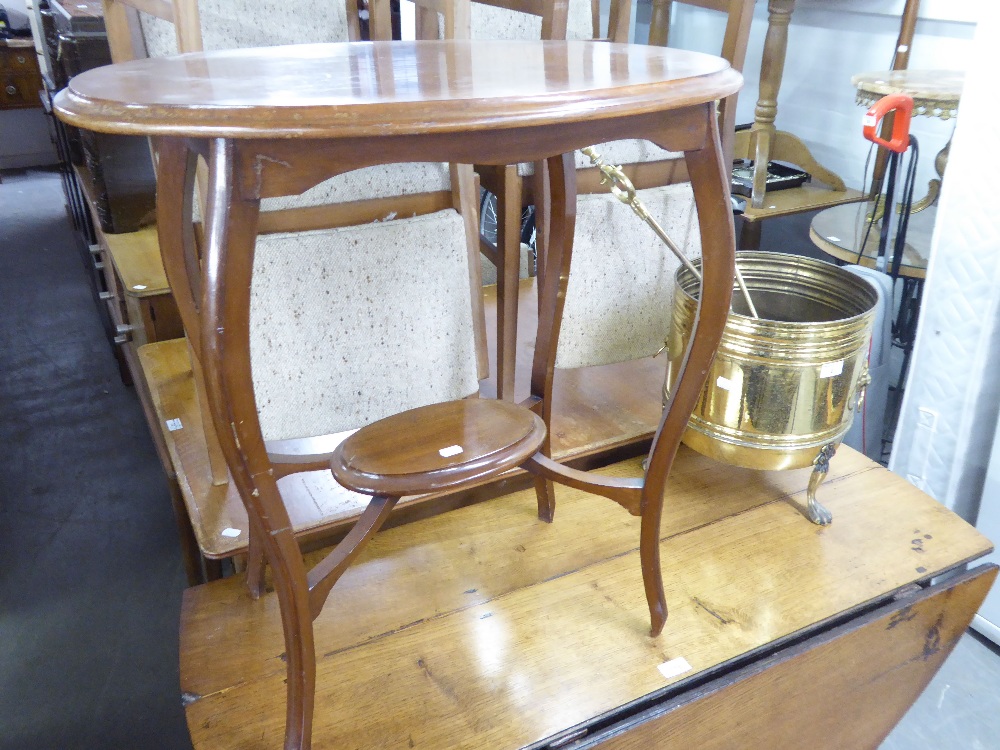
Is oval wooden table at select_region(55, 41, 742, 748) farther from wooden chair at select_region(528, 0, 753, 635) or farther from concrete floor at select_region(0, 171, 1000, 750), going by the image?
concrete floor at select_region(0, 171, 1000, 750)

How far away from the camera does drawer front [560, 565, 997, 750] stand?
0.90 meters

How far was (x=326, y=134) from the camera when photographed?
0.58 metres

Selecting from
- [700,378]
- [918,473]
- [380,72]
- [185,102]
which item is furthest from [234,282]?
[918,473]

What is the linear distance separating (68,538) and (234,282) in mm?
1275

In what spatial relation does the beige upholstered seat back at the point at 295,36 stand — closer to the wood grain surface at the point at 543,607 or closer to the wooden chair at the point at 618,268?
the wooden chair at the point at 618,268

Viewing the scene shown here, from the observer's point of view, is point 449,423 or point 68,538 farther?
point 68,538

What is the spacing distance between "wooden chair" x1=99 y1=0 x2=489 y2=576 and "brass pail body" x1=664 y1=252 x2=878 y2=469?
1.15 feet

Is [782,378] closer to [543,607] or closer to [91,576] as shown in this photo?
[543,607]

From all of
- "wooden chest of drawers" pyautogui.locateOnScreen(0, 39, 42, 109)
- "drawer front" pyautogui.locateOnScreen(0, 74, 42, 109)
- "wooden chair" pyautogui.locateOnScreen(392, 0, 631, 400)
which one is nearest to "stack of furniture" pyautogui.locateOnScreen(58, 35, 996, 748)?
"wooden chair" pyautogui.locateOnScreen(392, 0, 631, 400)

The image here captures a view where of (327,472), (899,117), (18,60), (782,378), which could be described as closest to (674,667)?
(782,378)

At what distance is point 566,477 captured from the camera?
3.26 feet

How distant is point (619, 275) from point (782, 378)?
1.40ft

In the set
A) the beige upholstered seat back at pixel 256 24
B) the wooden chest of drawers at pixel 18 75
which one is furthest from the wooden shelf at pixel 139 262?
the wooden chest of drawers at pixel 18 75

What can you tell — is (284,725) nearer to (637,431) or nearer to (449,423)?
(449,423)
